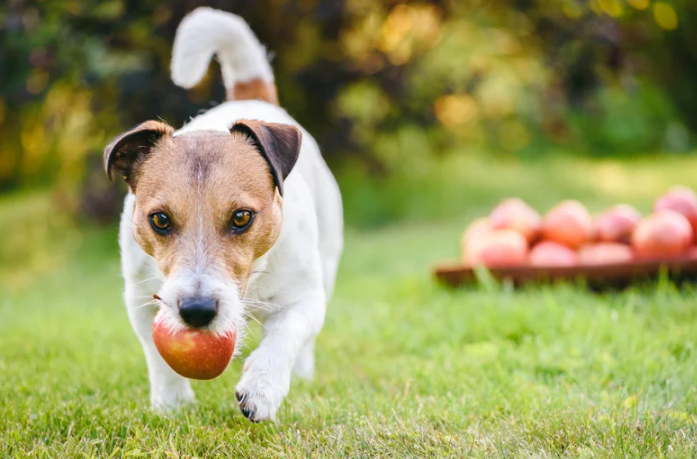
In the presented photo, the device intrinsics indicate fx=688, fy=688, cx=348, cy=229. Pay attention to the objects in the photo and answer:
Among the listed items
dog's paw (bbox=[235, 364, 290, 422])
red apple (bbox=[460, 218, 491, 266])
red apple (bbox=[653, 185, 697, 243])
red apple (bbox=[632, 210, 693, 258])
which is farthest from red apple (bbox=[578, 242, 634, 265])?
dog's paw (bbox=[235, 364, 290, 422])

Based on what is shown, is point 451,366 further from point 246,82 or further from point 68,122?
point 68,122

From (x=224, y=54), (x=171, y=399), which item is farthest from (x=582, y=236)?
(x=171, y=399)

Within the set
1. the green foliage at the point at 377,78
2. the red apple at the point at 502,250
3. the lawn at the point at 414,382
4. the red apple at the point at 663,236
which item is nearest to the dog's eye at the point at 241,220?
the lawn at the point at 414,382

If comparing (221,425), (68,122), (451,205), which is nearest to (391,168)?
(451,205)

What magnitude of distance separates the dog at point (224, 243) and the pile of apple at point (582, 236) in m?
2.27

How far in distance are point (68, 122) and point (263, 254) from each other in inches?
306

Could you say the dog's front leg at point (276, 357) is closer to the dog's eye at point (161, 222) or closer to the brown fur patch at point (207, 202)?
the brown fur patch at point (207, 202)

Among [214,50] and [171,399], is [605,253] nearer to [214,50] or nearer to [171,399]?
[214,50]

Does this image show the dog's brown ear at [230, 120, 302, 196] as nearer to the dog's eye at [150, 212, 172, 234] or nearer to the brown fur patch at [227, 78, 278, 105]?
the dog's eye at [150, 212, 172, 234]

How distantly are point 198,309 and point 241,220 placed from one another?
439mm

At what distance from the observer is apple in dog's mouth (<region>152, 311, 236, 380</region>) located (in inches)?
91.7

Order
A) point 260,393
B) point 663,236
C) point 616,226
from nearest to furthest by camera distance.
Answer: point 260,393 → point 663,236 → point 616,226

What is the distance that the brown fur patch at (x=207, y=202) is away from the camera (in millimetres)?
2463

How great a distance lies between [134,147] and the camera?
2.81 meters
